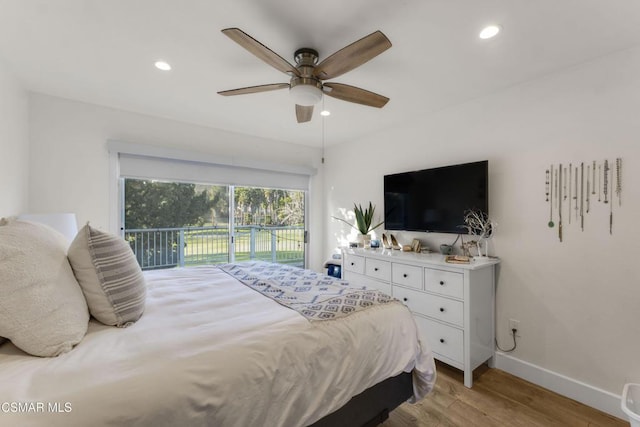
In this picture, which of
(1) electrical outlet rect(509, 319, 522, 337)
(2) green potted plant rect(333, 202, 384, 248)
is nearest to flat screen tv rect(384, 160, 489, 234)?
(2) green potted plant rect(333, 202, 384, 248)

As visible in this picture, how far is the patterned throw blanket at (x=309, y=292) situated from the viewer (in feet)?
4.44

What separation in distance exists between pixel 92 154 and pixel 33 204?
65 centimetres

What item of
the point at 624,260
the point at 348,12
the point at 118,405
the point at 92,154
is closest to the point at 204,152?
the point at 92,154

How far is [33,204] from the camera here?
7.89 feet

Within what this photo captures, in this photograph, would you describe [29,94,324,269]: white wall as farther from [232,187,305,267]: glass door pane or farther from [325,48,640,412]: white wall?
[325,48,640,412]: white wall

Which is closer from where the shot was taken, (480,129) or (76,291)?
(76,291)

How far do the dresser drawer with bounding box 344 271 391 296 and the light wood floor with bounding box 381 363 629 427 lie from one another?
0.84 meters

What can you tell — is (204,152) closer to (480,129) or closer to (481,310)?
(480,129)

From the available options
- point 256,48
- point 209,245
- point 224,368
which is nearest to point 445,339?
point 224,368

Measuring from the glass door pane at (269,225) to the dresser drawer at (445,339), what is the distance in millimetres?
2402

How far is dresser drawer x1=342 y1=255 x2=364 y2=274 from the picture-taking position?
2.91 m

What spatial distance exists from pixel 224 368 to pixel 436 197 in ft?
7.80

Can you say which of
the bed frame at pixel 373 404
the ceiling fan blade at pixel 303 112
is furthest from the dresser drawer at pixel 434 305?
the ceiling fan blade at pixel 303 112

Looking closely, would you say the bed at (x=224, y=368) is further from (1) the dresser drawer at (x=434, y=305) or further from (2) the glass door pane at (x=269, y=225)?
(2) the glass door pane at (x=269, y=225)
